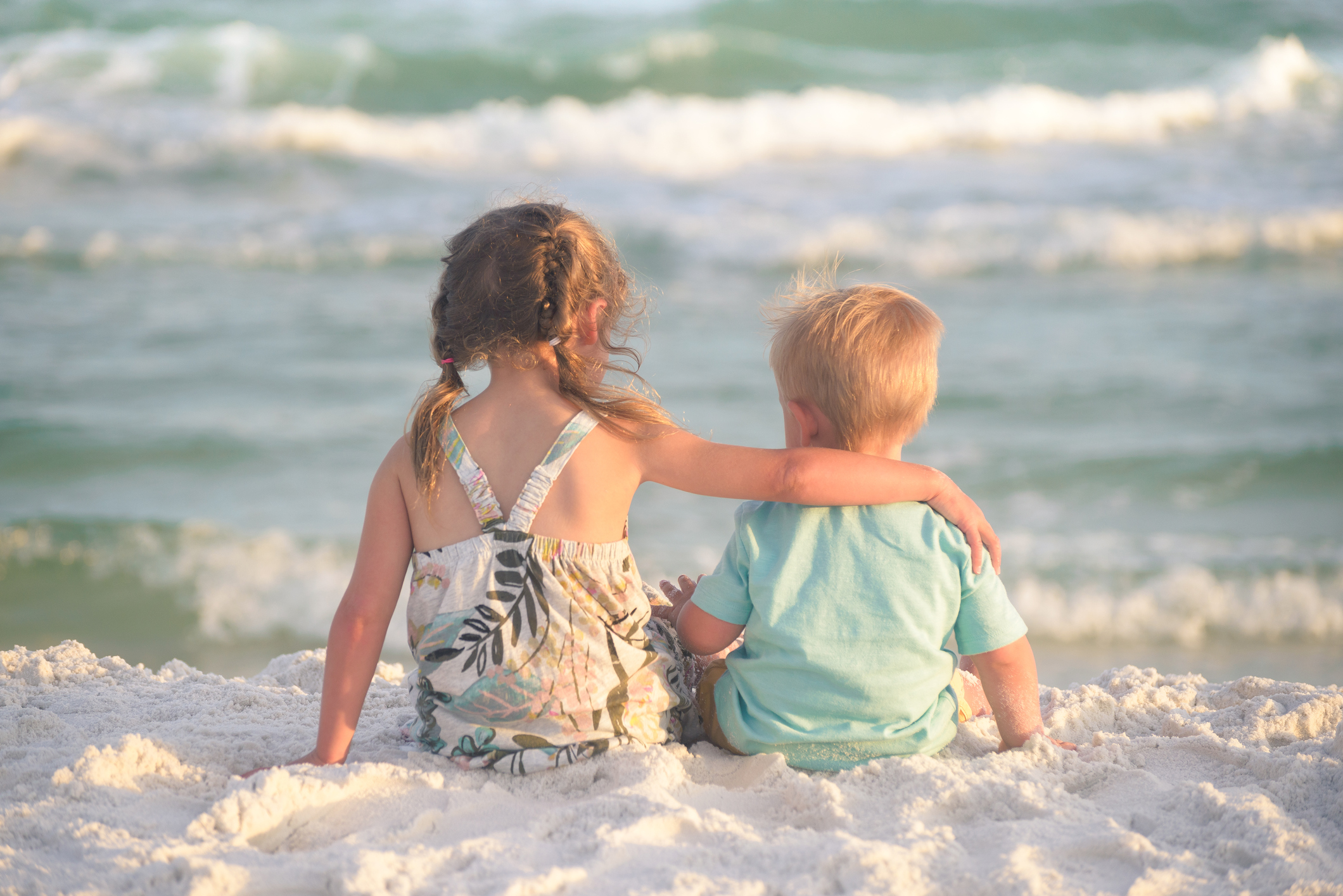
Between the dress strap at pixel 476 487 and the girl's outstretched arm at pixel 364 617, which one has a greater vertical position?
the dress strap at pixel 476 487

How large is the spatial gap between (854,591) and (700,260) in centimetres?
743

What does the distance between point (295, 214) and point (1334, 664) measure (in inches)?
353

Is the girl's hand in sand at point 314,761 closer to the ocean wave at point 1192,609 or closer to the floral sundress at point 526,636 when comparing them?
the floral sundress at point 526,636

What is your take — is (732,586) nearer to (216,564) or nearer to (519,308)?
(519,308)

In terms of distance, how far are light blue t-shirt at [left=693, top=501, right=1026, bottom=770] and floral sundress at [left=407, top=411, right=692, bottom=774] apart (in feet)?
0.69

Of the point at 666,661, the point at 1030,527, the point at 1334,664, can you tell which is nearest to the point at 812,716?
the point at 666,661

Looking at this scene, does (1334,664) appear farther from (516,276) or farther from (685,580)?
(516,276)

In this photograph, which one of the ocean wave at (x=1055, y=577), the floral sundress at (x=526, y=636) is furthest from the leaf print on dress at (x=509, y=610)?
the ocean wave at (x=1055, y=577)

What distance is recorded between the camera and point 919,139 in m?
11.5

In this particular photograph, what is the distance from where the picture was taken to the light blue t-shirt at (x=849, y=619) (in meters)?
1.93

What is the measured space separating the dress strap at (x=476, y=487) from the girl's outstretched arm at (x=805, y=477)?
0.94 ft

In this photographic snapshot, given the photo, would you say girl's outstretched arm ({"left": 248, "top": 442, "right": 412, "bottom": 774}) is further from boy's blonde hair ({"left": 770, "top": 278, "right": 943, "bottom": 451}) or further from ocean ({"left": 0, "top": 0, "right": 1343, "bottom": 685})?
boy's blonde hair ({"left": 770, "top": 278, "right": 943, "bottom": 451})

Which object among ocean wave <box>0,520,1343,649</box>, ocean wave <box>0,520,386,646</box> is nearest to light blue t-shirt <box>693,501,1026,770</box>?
ocean wave <box>0,520,1343,649</box>

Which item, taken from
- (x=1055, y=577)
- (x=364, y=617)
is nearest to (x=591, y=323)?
(x=364, y=617)
